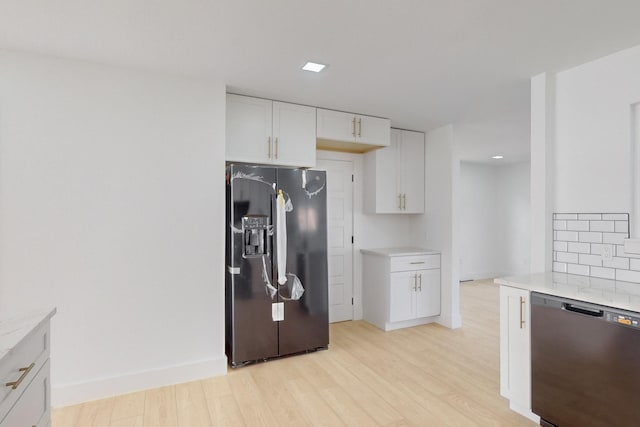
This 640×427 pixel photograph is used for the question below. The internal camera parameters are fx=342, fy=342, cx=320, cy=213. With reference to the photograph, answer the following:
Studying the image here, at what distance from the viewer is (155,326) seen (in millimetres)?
2557

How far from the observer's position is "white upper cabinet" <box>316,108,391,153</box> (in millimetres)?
3451

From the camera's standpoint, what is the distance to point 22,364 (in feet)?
3.97

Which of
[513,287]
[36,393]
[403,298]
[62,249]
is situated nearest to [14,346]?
[36,393]

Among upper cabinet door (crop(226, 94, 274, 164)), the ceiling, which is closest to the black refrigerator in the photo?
upper cabinet door (crop(226, 94, 274, 164))

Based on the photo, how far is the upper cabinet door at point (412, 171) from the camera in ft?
13.9

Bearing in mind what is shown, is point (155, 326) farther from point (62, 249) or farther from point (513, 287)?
point (513, 287)

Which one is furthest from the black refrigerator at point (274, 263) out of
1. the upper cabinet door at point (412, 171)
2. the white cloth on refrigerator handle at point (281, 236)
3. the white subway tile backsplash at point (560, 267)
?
the white subway tile backsplash at point (560, 267)

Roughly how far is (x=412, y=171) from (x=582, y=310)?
8.87 ft

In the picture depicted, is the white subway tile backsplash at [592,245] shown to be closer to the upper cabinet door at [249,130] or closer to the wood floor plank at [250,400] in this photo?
the wood floor plank at [250,400]

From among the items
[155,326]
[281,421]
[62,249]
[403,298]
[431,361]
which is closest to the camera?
[281,421]

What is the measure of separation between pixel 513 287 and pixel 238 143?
2411 mm

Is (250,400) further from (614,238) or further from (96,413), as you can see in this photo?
(614,238)

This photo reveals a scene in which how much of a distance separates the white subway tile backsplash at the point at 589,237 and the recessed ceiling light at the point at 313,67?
220cm

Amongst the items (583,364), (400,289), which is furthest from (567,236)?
(400,289)
